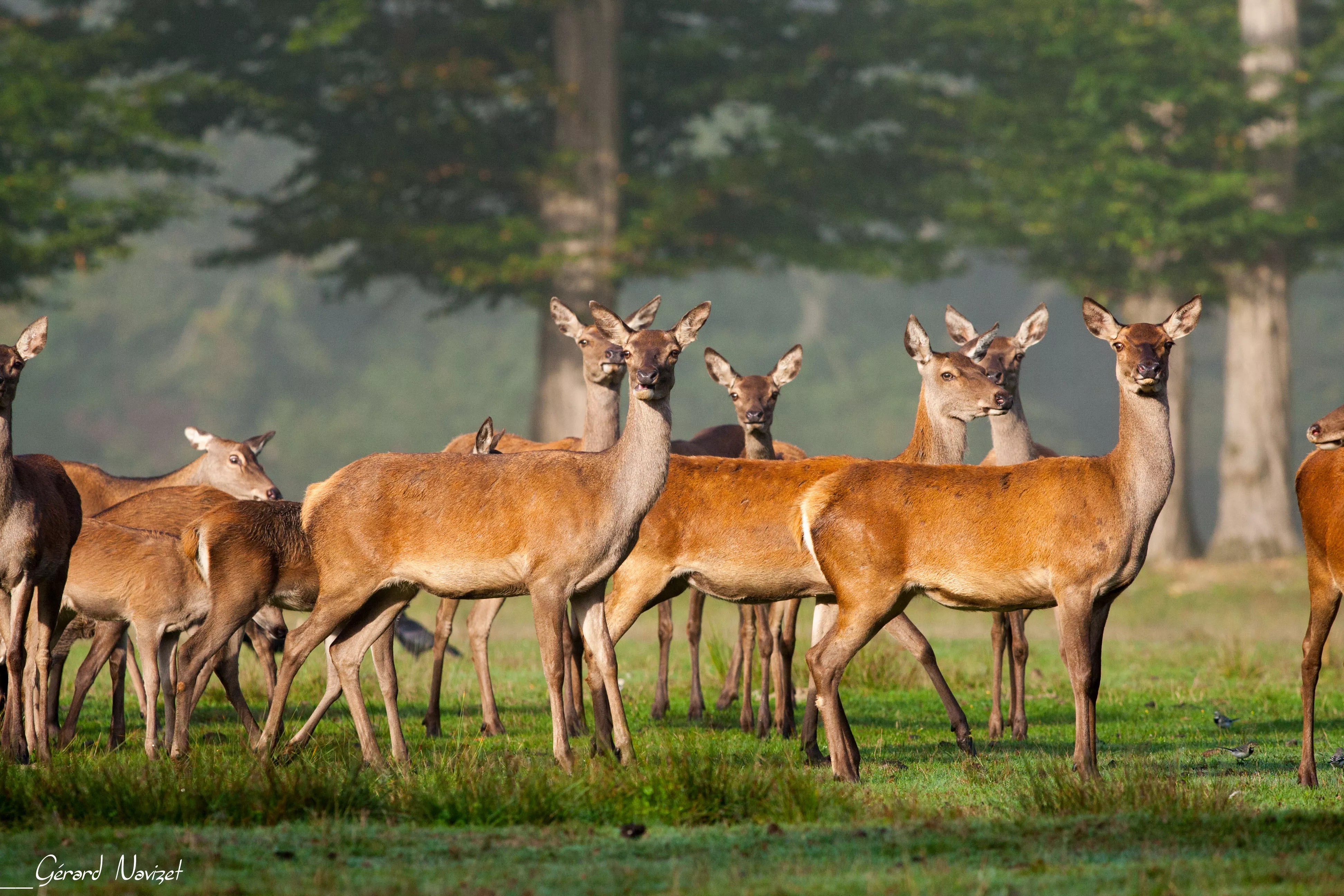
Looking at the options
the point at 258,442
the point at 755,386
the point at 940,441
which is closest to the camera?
the point at 940,441

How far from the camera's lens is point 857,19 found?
1013 inches

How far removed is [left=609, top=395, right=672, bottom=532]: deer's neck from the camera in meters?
7.68

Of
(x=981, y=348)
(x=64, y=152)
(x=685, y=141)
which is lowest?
(x=981, y=348)

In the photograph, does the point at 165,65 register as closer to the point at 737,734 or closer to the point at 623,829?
the point at 737,734

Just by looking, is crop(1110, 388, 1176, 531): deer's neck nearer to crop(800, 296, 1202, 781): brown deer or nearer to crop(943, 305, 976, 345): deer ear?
crop(800, 296, 1202, 781): brown deer

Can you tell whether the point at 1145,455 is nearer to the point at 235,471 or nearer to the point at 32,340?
the point at 32,340

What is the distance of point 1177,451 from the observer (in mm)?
24828

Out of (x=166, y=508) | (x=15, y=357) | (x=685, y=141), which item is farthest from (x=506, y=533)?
(x=685, y=141)

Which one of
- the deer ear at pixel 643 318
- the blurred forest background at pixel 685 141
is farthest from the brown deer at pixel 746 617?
the blurred forest background at pixel 685 141

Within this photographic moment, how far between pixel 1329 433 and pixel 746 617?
372 cm

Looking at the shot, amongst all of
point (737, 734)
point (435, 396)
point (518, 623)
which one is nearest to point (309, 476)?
point (435, 396)

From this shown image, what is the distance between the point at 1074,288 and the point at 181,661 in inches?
740

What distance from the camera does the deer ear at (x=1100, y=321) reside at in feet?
26.1

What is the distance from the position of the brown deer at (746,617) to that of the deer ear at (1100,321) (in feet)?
6.31
